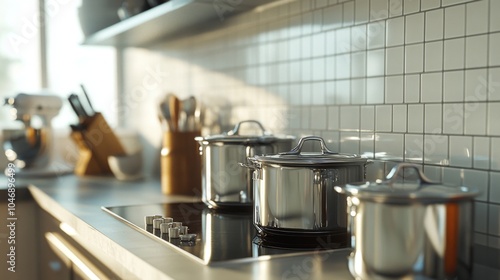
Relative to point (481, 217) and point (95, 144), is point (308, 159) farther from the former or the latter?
point (95, 144)

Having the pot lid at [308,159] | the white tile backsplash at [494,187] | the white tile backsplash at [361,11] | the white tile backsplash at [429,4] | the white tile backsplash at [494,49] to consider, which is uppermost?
the white tile backsplash at [361,11]

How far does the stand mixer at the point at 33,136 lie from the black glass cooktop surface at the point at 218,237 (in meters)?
1.00

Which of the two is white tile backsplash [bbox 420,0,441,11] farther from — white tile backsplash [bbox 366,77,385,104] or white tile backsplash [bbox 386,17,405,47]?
white tile backsplash [bbox 366,77,385,104]

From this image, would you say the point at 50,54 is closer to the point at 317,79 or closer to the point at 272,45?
the point at 272,45

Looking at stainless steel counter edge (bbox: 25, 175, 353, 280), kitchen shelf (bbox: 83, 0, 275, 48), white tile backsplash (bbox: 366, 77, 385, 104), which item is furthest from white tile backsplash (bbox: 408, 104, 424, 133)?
kitchen shelf (bbox: 83, 0, 275, 48)

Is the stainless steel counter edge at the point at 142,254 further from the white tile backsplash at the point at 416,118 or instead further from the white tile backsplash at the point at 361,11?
the white tile backsplash at the point at 361,11

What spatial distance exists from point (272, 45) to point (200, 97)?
1.83 ft

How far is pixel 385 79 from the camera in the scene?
1370 mm

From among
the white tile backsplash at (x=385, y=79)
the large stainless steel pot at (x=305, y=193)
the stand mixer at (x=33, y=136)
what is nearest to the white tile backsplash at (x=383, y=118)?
the white tile backsplash at (x=385, y=79)

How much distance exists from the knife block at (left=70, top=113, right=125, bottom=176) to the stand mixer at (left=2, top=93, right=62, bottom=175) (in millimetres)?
125

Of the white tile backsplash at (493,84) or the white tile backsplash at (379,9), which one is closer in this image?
the white tile backsplash at (493,84)

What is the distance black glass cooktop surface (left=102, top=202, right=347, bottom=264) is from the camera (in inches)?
43.2

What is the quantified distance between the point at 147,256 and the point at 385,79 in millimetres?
673

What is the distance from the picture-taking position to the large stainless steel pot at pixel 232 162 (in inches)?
58.8
